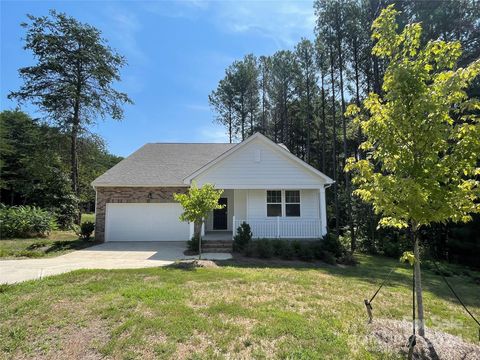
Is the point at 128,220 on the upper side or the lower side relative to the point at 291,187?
lower

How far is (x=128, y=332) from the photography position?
4582 mm

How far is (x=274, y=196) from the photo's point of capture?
50.0 ft

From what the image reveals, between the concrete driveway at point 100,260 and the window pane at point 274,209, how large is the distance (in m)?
3.78

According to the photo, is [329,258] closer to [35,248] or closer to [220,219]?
[220,219]

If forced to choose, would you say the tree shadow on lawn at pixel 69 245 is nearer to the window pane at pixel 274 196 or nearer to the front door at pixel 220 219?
the front door at pixel 220 219

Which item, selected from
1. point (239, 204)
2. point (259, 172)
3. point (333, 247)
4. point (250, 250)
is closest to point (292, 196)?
point (259, 172)

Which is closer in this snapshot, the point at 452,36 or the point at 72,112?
the point at 452,36

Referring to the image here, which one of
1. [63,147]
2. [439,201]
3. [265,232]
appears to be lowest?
[265,232]

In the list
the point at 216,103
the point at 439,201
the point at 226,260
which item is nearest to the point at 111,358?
the point at 439,201

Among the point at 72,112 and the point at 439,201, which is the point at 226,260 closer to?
the point at 439,201

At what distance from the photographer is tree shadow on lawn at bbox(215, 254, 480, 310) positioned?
27.8ft

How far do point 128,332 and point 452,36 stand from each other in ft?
68.7

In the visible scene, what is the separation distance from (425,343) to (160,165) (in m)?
16.2

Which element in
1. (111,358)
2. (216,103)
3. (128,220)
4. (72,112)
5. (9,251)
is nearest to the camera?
(111,358)
